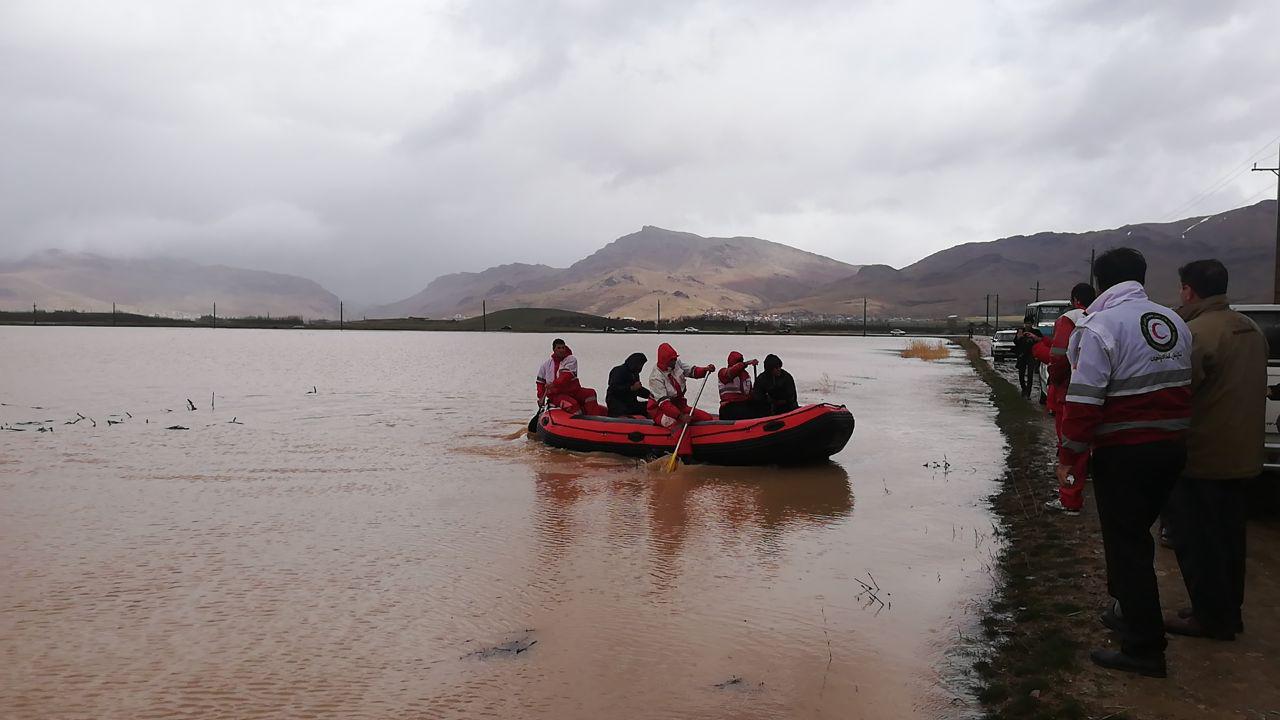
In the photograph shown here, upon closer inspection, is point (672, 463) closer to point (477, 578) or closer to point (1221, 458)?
point (477, 578)

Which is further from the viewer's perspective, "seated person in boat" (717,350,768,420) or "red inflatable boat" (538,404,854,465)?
"seated person in boat" (717,350,768,420)

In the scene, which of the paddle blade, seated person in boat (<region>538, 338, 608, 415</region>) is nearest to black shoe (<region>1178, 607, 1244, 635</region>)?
the paddle blade

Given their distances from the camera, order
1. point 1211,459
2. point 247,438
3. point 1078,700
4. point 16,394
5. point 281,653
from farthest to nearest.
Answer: point 16,394, point 247,438, point 281,653, point 1211,459, point 1078,700

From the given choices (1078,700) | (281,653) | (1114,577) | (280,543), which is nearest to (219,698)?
(281,653)

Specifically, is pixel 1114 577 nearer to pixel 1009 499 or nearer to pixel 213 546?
pixel 1009 499

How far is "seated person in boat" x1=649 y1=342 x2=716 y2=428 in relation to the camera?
13.8 metres

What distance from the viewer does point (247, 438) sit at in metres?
18.2

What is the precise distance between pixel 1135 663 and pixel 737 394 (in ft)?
32.9

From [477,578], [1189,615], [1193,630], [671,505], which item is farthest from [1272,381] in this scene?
[477,578]

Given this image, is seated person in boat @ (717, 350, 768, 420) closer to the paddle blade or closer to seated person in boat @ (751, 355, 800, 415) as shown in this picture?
seated person in boat @ (751, 355, 800, 415)

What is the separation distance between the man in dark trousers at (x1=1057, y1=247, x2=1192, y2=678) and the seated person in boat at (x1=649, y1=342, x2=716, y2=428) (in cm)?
905

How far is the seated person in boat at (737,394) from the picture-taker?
14.4 m

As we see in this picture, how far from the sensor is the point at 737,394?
1473 cm

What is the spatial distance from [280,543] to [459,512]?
2349 mm
